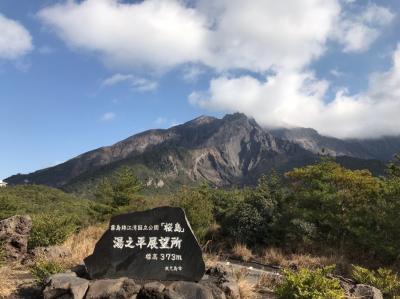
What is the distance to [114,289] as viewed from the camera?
9094 millimetres

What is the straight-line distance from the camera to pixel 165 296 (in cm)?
882

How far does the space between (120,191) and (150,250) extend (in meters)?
31.7

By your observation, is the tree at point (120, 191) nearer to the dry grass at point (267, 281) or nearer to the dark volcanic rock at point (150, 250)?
the dry grass at point (267, 281)

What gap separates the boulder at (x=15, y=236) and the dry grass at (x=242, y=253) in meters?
11.8

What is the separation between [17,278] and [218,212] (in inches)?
851

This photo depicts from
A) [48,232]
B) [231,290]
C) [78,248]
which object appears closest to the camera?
[231,290]

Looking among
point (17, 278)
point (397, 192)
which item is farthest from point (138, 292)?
point (397, 192)

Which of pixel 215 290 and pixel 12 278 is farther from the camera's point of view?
pixel 12 278

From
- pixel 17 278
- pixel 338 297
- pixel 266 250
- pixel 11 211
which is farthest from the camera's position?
pixel 11 211

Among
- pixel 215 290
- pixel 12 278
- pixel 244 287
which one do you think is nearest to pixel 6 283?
pixel 12 278

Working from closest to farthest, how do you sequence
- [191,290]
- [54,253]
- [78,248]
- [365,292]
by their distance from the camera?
[191,290], [365,292], [54,253], [78,248]

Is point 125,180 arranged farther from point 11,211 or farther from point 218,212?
point 218,212

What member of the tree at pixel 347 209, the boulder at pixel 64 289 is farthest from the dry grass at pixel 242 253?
the boulder at pixel 64 289

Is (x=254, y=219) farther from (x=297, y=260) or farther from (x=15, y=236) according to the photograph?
(x=15, y=236)
